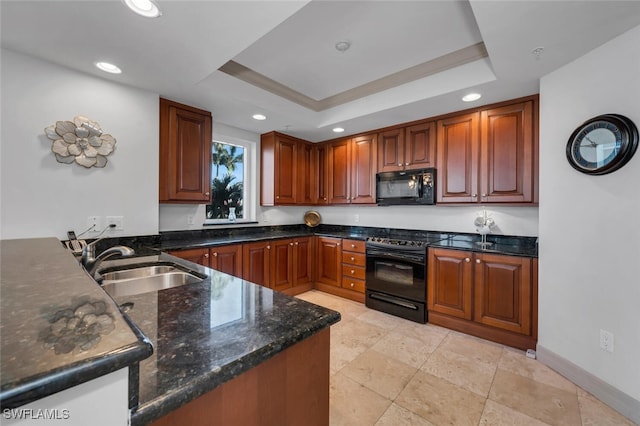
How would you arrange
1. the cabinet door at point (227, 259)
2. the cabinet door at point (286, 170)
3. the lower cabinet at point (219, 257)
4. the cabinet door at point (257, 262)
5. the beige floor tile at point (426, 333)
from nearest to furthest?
the beige floor tile at point (426, 333) → the lower cabinet at point (219, 257) → the cabinet door at point (227, 259) → the cabinet door at point (257, 262) → the cabinet door at point (286, 170)

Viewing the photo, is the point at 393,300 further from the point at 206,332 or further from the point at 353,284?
the point at 206,332

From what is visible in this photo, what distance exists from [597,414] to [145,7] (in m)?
3.59

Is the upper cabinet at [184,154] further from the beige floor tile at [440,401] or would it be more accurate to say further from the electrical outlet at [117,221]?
the beige floor tile at [440,401]

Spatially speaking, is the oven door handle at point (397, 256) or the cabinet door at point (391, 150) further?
the cabinet door at point (391, 150)

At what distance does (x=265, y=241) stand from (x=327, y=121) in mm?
1726

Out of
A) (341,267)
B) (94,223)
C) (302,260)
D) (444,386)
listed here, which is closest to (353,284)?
(341,267)

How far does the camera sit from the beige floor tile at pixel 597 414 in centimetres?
160

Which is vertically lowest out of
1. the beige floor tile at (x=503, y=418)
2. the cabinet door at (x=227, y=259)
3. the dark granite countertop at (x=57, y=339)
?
the beige floor tile at (x=503, y=418)

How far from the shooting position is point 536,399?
5.83 feet

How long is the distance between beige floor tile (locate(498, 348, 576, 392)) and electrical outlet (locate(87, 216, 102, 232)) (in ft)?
11.5

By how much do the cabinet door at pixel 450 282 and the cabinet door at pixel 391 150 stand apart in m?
1.21

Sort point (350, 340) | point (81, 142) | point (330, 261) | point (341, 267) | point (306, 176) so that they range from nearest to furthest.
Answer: point (81, 142), point (350, 340), point (341, 267), point (330, 261), point (306, 176)

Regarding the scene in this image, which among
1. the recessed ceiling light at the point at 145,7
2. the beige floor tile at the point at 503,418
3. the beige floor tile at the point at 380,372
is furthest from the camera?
the beige floor tile at the point at 380,372

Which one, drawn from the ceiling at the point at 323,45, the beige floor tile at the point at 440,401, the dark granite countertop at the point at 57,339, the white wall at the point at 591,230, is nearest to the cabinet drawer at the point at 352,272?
the beige floor tile at the point at 440,401
